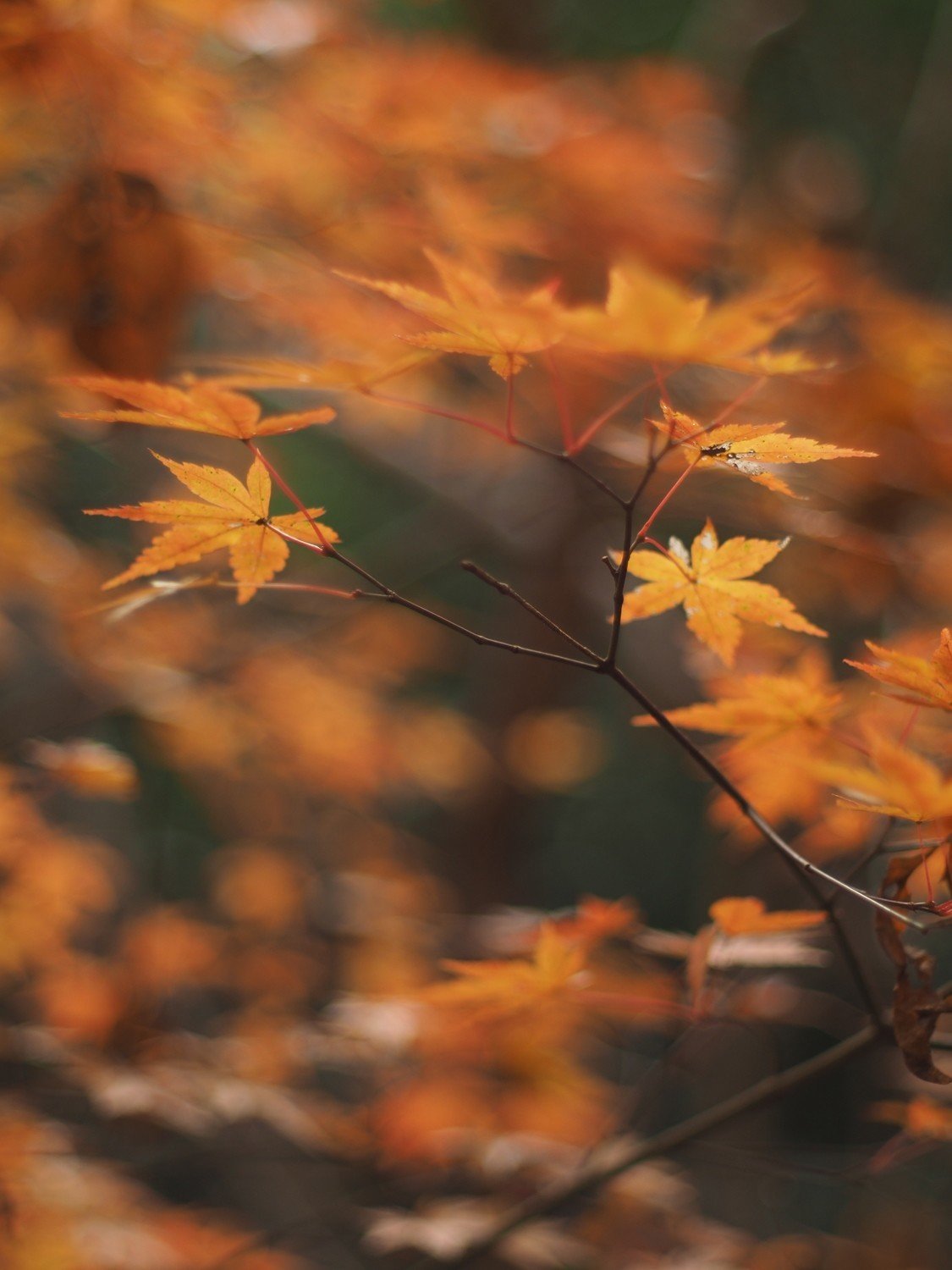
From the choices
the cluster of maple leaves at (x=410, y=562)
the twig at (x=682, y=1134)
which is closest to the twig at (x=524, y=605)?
the cluster of maple leaves at (x=410, y=562)

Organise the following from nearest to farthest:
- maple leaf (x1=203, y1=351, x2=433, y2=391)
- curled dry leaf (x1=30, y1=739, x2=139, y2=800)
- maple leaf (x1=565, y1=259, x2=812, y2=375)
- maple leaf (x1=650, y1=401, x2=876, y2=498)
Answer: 1. maple leaf (x1=565, y1=259, x2=812, y2=375)
2. maple leaf (x1=650, y1=401, x2=876, y2=498)
3. maple leaf (x1=203, y1=351, x2=433, y2=391)
4. curled dry leaf (x1=30, y1=739, x2=139, y2=800)

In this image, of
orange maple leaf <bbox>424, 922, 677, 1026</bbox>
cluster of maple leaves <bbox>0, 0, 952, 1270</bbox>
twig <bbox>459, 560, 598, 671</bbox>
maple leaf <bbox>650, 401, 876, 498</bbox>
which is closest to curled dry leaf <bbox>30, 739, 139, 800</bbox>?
cluster of maple leaves <bbox>0, 0, 952, 1270</bbox>

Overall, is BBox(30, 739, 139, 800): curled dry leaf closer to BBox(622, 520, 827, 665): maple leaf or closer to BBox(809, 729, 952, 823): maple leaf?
BBox(622, 520, 827, 665): maple leaf

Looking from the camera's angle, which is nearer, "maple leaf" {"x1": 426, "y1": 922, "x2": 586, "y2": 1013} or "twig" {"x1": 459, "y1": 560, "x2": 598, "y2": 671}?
"twig" {"x1": 459, "y1": 560, "x2": 598, "y2": 671}

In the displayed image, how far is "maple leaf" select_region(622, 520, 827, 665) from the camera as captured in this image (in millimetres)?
603

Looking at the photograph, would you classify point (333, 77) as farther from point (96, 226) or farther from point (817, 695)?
point (817, 695)


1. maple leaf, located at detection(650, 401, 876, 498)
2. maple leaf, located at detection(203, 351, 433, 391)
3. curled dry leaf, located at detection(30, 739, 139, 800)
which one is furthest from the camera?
curled dry leaf, located at detection(30, 739, 139, 800)

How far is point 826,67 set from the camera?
344cm

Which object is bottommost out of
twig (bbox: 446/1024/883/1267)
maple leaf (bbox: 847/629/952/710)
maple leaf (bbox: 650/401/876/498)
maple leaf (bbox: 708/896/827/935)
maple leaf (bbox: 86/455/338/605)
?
twig (bbox: 446/1024/883/1267)

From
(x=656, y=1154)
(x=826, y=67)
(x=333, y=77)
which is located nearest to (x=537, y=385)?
(x=333, y=77)

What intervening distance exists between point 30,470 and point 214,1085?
1.45 m

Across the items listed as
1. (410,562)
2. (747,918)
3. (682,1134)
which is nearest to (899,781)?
(747,918)

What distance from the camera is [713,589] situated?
629 millimetres

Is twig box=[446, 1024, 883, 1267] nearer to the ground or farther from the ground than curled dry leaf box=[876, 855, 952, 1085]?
nearer to the ground
